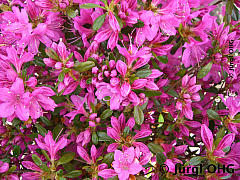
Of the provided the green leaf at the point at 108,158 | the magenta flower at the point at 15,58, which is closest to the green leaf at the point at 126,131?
the green leaf at the point at 108,158

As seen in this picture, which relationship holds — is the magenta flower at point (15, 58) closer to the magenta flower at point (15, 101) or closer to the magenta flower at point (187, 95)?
the magenta flower at point (15, 101)

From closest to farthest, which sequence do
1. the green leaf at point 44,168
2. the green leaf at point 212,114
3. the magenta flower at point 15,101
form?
the magenta flower at point 15,101 < the green leaf at point 44,168 < the green leaf at point 212,114

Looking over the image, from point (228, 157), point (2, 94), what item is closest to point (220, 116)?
point (228, 157)

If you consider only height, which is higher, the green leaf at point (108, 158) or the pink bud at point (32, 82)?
the pink bud at point (32, 82)

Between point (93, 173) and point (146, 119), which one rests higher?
point (146, 119)

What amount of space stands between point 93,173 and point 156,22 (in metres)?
0.67

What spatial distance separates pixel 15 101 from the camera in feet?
2.93

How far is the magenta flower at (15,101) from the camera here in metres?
0.84

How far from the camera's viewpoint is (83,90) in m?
1.11

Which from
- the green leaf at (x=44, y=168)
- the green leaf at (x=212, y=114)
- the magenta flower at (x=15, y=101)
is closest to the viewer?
the magenta flower at (x=15, y=101)

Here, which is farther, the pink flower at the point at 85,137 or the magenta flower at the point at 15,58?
the pink flower at the point at 85,137

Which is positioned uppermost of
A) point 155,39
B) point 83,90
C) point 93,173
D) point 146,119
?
point 155,39

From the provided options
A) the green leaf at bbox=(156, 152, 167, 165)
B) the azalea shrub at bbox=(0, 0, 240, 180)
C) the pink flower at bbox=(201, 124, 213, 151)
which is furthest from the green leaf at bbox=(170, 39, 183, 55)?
the green leaf at bbox=(156, 152, 167, 165)

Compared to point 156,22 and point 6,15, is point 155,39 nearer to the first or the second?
point 156,22
